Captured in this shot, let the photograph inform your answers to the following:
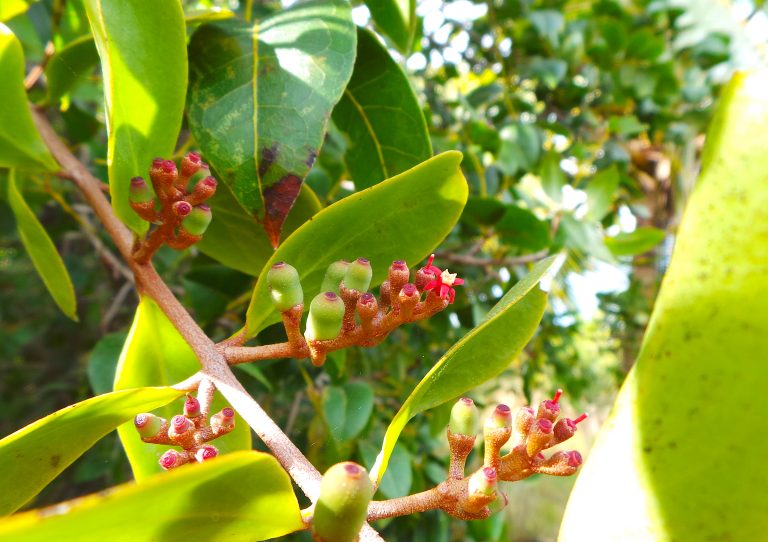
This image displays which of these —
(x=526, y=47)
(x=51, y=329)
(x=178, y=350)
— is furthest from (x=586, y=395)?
(x=178, y=350)

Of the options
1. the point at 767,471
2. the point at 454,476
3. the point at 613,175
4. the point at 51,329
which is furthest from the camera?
the point at 51,329

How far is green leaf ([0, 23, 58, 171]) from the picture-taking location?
29.1 inches

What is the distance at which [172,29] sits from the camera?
25.8 inches

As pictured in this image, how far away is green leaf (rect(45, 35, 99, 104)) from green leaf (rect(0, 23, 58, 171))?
0.60 feet

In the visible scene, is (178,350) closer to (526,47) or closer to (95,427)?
(95,427)

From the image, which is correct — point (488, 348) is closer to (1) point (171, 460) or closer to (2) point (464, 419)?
(2) point (464, 419)

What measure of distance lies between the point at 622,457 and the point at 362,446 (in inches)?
38.4

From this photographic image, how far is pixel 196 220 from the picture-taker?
660 millimetres

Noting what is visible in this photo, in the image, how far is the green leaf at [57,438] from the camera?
521 millimetres

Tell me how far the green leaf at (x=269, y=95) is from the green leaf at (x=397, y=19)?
108mm

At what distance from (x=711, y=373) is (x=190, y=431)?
14.8 inches

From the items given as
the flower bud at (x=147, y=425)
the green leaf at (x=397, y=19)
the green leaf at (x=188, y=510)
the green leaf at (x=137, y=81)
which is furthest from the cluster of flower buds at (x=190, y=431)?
the green leaf at (x=397, y=19)

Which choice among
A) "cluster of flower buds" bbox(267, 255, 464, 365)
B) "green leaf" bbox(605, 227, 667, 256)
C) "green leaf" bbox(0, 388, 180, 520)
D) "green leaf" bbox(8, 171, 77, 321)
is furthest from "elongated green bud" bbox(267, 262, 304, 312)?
"green leaf" bbox(605, 227, 667, 256)

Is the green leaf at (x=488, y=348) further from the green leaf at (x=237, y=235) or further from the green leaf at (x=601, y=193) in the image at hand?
the green leaf at (x=601, y=193)
